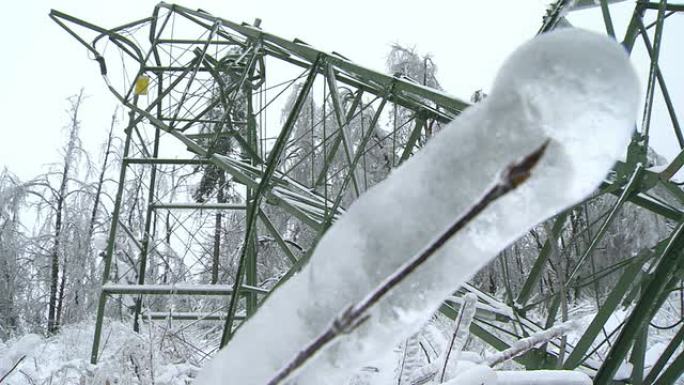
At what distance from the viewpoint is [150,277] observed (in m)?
14.1

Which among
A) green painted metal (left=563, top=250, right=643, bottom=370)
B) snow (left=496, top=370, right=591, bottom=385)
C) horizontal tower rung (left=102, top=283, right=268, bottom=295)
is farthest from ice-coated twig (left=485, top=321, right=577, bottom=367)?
horizontal tower rung (left=102, top=283, right=268, bottom=295)

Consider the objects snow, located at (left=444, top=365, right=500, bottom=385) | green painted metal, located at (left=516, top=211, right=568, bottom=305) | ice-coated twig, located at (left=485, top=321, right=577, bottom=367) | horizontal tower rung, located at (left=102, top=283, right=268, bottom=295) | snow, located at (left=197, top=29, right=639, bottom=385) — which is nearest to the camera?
snow, located at (left=197, top=29, right=639, bottom=385)

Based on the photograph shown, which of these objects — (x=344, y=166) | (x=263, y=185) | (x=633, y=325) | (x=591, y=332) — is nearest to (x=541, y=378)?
(x=633, y=325)

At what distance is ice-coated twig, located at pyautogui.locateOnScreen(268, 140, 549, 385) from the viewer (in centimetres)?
30

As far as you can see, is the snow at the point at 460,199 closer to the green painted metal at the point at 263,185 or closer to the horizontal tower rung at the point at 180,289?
the green painted metal at the point at 263,185

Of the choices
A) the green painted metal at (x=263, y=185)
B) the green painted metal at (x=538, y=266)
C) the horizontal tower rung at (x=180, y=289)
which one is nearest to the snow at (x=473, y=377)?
the green painted metal at (x=263, y=185)

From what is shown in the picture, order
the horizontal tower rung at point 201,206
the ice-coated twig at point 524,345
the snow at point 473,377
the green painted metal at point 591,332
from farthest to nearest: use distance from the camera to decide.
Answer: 1. the horizontal tower rung at point 201,206
2. the green painted metal at point 591,332
3. the ice-coated twig at point 524,345
4. the snow at point 473,377

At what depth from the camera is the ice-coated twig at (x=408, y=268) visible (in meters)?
0.30

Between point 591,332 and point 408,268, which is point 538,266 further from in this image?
point 408,268

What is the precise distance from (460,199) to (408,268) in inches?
1.8

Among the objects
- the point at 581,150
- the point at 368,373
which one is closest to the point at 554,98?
the point at 581,150

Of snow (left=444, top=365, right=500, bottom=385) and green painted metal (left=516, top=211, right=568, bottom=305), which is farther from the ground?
green painted metal (left=516, top=211, right=568, bottom=305)

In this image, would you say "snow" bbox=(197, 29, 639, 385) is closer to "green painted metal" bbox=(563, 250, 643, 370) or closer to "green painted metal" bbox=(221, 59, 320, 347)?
"green painted metal" bbox=(563, 250, 643, 370)

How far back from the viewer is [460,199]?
0.32m
